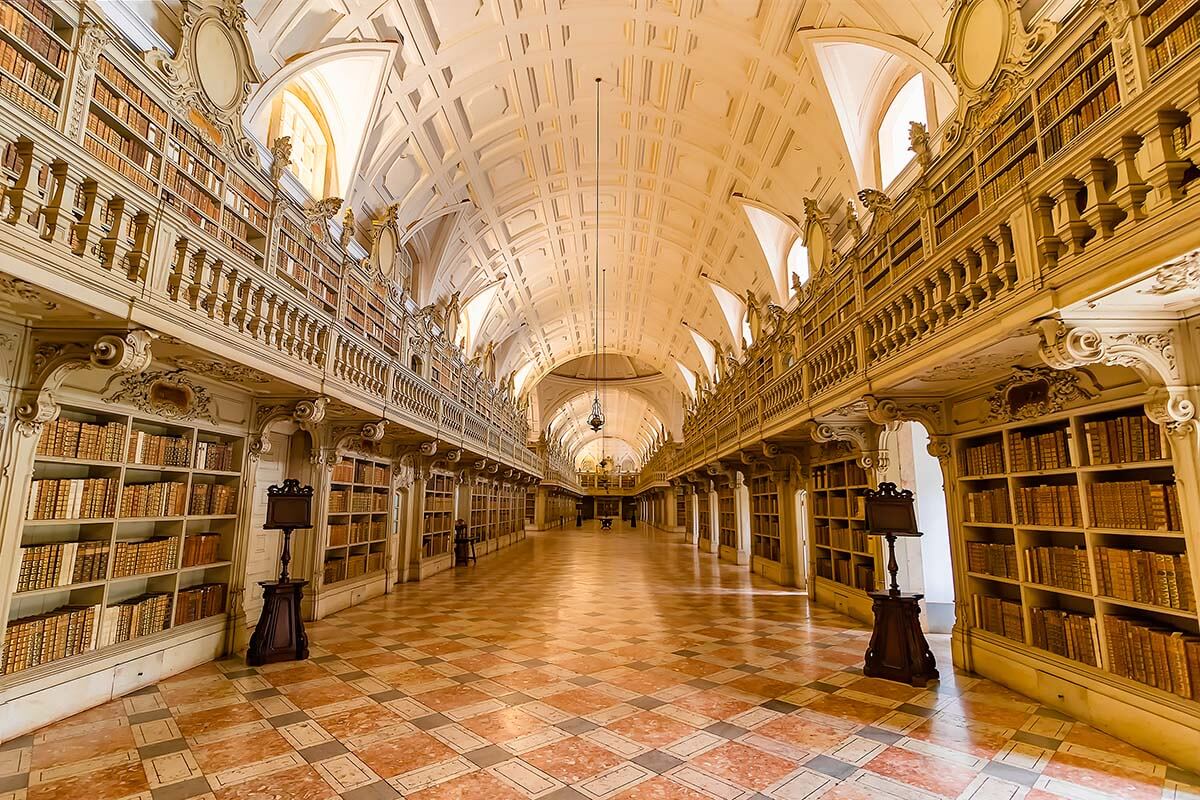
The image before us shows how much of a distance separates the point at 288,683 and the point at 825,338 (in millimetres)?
6830

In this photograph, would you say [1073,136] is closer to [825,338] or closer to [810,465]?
[825,338]

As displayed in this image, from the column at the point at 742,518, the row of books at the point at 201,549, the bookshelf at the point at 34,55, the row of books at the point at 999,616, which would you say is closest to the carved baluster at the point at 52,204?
the bookshelf at the point at 34,55

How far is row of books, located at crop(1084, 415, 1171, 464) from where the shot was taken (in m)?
3.67

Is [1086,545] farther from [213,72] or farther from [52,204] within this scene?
[213,72]

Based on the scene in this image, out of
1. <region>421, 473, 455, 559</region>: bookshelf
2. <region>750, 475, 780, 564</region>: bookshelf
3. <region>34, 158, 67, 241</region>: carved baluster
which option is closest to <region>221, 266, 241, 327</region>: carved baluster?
<region>34, 158, 67, 241</region>: carved baluster

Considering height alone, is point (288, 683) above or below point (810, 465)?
below

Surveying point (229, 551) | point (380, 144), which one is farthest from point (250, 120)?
point (229, 551)

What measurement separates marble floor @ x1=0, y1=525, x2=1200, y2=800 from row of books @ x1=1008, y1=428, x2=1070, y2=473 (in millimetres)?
1933

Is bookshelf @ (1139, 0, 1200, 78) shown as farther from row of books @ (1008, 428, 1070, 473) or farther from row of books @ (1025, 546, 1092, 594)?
row of books @ (1025, 546, 1092, 594)

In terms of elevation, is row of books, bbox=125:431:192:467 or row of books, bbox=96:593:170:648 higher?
row of books, bbox=125:431:192:467

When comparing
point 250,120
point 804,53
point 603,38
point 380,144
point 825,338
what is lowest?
point 825,338

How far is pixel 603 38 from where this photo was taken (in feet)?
31.4

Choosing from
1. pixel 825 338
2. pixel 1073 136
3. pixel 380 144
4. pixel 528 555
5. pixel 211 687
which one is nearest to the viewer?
pixel 1073 136

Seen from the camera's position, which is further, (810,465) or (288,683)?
(810,465)
